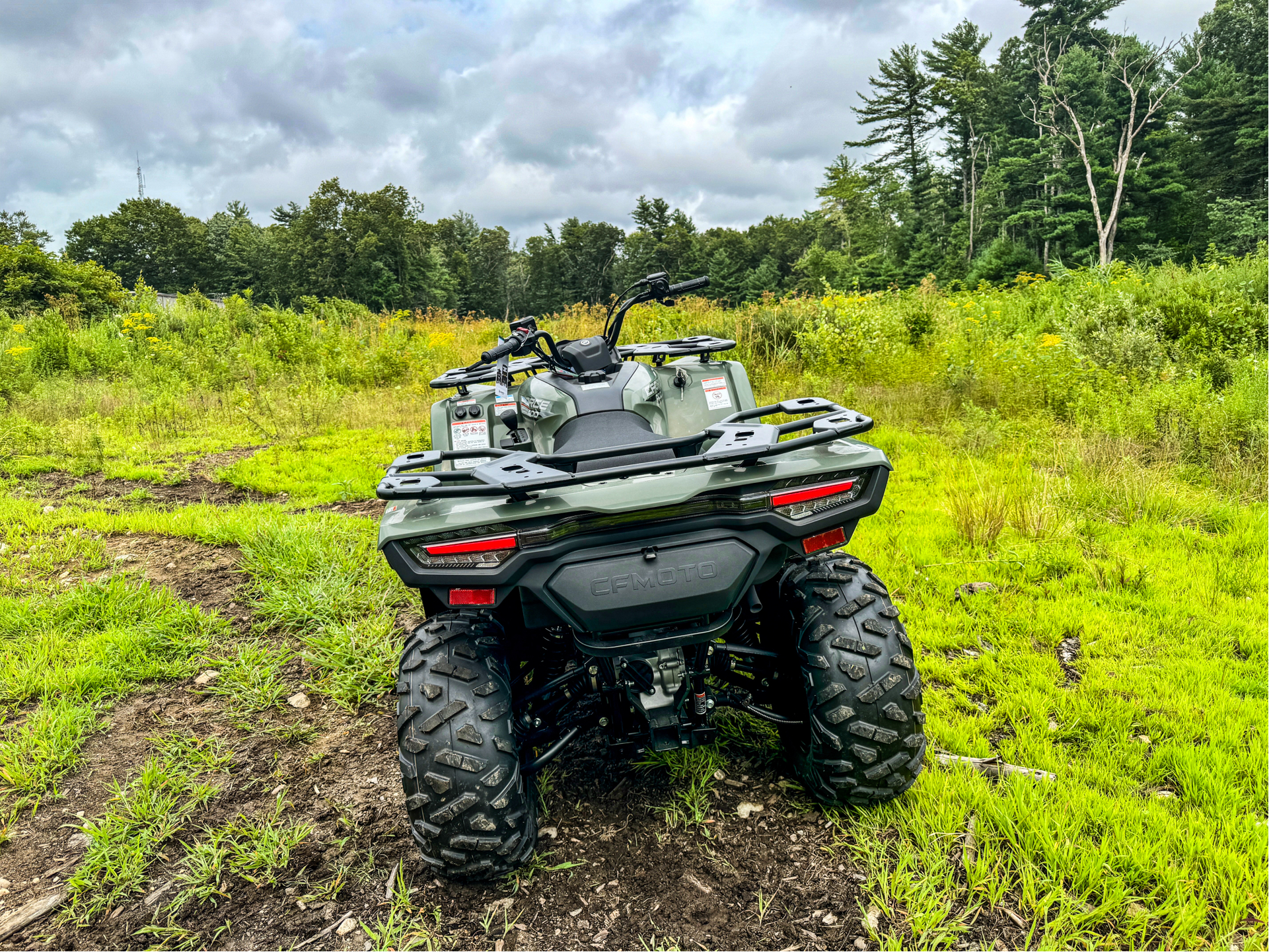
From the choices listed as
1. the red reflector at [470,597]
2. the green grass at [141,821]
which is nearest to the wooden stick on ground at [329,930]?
the green grass at [141,821]

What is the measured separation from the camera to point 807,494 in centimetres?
154

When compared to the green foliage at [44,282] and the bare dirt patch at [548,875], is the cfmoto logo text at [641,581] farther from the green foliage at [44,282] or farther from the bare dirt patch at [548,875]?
→ the green foliage at [44,282]

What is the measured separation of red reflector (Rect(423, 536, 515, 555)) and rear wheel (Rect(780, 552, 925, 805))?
84cm

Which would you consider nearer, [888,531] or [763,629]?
[763,629]

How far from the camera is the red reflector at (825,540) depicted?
5.47 feet

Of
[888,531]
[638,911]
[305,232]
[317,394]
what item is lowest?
[638,911]

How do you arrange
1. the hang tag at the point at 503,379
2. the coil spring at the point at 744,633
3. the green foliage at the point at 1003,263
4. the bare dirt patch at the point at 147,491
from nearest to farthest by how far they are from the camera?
the coil spring at the point at 744,633, the hang tag at the point at 503,379, the bare dirt patch at the point at 147,491, the green foliage at the point at 1003,263

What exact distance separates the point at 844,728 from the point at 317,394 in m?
8.07

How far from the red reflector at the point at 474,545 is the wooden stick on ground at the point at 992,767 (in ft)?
4.95

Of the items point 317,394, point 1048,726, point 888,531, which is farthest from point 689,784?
point 317,394

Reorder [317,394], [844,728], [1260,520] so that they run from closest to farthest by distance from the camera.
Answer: [844,728] < [1260,520] < [317,394]

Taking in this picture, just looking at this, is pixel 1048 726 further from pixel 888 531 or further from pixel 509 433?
pixel 509 433

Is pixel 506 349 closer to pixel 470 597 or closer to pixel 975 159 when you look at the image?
pixel 470 597

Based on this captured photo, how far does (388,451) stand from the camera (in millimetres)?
6352
